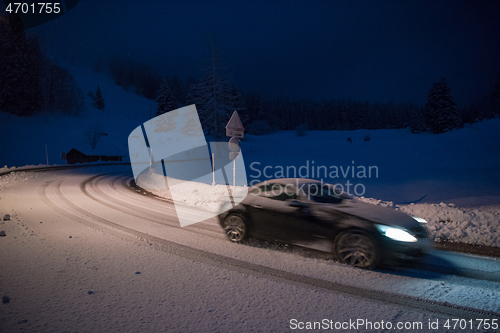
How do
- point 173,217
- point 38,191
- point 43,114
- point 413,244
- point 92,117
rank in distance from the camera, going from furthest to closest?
1. point 92,117
2. point 43,114
3. point 38,191
4. point 173,217
5. point 413,244

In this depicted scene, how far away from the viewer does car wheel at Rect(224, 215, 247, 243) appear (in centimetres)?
634

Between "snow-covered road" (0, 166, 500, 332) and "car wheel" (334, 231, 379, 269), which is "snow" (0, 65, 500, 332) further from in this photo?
"car wheel" (334, 231, 379, 269)

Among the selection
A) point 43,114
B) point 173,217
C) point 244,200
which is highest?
point 43,114

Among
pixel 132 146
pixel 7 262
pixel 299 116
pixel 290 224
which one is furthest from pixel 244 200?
pixel 299 116

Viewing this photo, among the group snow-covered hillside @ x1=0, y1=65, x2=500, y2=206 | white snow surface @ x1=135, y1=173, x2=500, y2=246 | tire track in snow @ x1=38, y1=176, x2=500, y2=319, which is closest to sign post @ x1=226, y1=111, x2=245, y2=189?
white snow surface @ x1=135, y1=173, x2=500, y2=246

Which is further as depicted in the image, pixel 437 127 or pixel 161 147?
pixel 161 147

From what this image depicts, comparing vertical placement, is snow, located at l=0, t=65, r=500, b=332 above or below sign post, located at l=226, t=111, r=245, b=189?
below

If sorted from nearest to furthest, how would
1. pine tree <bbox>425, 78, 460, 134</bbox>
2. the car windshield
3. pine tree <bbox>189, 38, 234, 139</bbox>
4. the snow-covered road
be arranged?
the snow-covered road, the car windshield, pine tree <bbox>189, 38, 234, 139</bbox>, pine tree <bbox>425, 78, 460, 134</bbox>

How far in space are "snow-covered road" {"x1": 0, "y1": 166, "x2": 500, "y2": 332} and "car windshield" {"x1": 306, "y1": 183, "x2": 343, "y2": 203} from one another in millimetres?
1197

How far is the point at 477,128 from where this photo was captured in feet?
127

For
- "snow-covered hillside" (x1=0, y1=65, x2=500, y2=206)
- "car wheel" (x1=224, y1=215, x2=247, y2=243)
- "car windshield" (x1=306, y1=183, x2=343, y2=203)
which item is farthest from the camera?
"snow-covered hillside" (x1=0, y1=65, x2=500, y2=206)

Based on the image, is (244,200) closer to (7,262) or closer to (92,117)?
(7,262)

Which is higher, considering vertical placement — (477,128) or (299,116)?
(299,116)

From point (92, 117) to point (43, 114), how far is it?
404 inches
